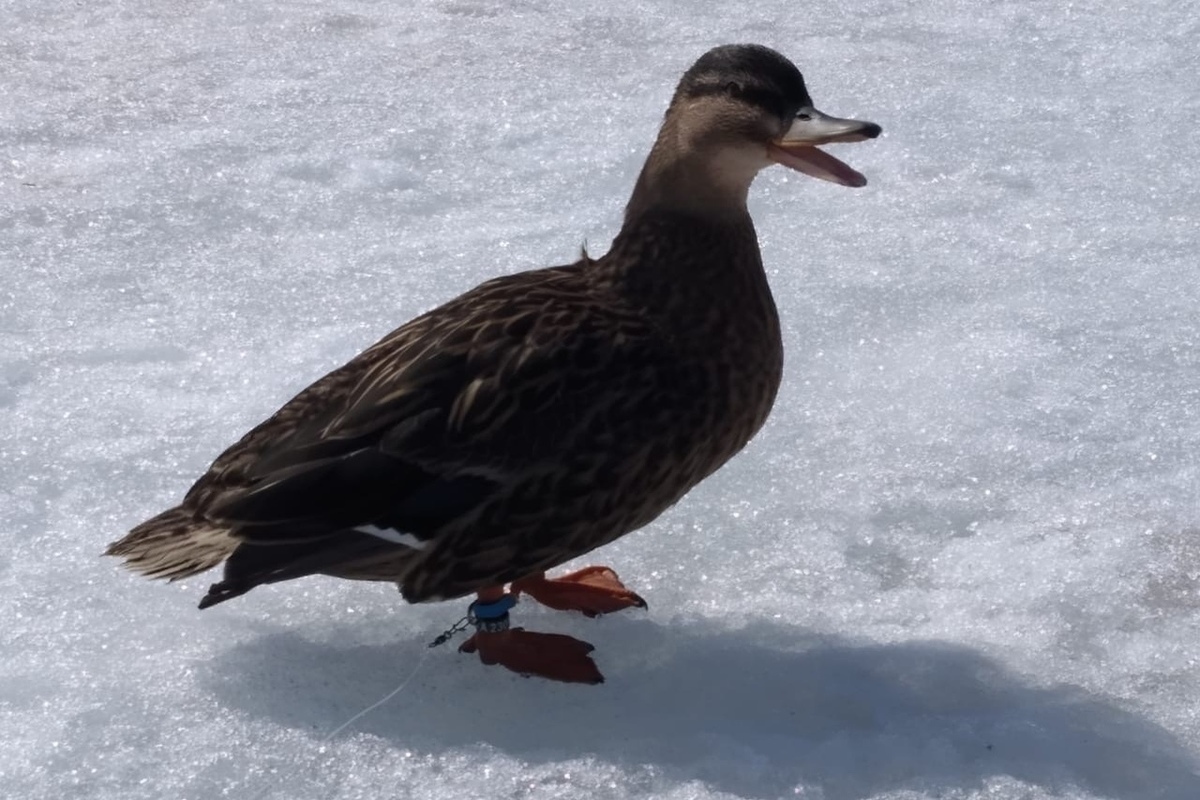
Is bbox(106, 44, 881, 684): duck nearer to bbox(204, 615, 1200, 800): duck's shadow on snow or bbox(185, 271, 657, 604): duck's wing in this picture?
bbox(185, 271, 657, 604): duck's wing

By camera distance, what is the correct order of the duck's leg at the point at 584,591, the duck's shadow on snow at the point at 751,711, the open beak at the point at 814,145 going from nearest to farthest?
the duck's shadow on snow at the point at 751,711
the open beak at the point at 814,145
the duck's leg at the point at 584,591

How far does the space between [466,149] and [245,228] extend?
31.2 inches

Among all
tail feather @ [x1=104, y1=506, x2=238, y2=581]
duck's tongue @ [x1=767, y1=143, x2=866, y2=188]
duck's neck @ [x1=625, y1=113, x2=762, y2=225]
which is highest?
duck's tongue @ [x1=767, y1=143, x2=866, y2=188]

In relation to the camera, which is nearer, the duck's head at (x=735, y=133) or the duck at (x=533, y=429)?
the duck at (x=533, y=429)

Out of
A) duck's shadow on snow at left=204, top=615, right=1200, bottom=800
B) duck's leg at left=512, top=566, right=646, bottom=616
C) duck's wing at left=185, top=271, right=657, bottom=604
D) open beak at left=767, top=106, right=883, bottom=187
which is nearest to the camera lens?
duck's shadow on snow at left=204, top=615, right=1200, bottom=800

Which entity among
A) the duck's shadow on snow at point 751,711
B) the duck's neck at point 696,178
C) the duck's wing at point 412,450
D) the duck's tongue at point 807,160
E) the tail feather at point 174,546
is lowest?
the duck's shadow on snow at point 751,711

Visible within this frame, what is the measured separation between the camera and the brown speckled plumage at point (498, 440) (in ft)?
10.6

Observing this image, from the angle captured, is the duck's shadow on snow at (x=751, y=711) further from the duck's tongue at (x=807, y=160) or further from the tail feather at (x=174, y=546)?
the duck's tongue at (x=807, y=160)

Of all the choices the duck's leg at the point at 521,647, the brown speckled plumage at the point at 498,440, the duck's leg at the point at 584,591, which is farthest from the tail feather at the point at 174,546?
the duck's leg at the point at 584,591

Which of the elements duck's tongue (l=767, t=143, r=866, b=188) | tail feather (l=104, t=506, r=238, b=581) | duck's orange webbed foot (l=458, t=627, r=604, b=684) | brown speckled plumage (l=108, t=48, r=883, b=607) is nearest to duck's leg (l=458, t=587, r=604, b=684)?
duck's orange webbed foot (l=458, t=627, r=604, b=684)

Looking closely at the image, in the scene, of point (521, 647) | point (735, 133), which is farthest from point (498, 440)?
point (735, 133)

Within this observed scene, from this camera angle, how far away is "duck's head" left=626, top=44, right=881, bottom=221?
136 inches

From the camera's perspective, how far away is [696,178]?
11.8 ft

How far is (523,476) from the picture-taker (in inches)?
128
